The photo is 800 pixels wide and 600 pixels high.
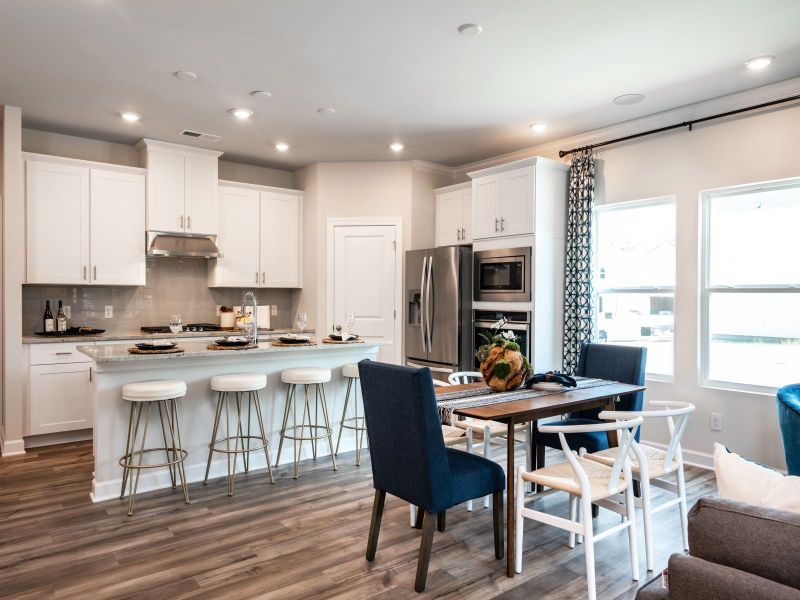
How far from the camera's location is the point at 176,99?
4.22 metres

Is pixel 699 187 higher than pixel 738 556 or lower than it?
higher

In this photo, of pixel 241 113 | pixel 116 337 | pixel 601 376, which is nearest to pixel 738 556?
pixel 601 376

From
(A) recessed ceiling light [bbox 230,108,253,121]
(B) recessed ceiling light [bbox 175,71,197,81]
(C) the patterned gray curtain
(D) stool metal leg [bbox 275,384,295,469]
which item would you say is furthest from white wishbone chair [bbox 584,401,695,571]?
(A) recessed ceiling light [bbox 230,108,253,121]

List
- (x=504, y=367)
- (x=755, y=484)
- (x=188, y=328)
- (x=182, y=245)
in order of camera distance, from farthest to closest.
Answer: (x=188, y=328) < (x=182, y=245) < (x=504, y=367) < (x=755, y=484)

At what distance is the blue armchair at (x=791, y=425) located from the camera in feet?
9.93

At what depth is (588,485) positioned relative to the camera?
2328 mm

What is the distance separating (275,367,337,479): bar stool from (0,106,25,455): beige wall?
2.26 metres

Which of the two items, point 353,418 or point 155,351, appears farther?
point 353,418

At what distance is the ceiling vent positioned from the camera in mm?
5062

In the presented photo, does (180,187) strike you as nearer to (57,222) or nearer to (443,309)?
(57,222)

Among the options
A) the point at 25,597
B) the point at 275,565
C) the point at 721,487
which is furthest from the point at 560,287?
the point at 25,597

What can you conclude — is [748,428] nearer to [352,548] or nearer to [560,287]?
[560,287]

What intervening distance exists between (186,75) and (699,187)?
390cm

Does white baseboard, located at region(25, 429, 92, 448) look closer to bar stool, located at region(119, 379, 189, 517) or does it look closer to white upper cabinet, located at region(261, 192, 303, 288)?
bar stool, located at region(119, 379, 189, 517)
